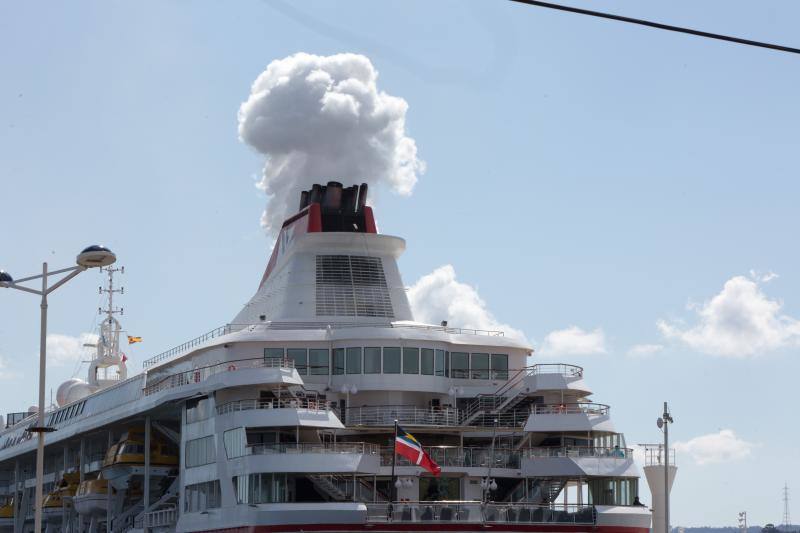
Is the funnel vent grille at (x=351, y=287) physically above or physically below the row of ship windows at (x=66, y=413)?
above

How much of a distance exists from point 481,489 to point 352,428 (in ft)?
21.1

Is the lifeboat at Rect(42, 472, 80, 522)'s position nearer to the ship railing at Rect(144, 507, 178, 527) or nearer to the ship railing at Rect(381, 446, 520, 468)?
the ship railing at Rect(144, 507, 178, 527)

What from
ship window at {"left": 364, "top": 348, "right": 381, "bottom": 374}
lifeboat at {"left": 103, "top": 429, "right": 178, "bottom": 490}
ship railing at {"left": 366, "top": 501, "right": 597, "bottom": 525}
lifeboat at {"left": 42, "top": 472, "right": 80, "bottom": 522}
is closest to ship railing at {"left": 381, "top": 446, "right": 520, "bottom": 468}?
ship railing at {"left": 366, "top": 501, "right": 597, "bottom": 525}

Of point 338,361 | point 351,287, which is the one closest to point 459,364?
point 338,361

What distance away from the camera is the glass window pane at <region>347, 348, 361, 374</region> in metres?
63.1

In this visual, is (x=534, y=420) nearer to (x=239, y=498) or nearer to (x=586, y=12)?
(x=239, y=498)

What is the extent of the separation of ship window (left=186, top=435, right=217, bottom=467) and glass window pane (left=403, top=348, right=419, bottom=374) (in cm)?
979

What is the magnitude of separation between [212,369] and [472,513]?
53.6 feet

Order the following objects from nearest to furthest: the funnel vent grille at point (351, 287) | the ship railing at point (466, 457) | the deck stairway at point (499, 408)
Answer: the ship railing at point (466, 457) → the deck stairway at point (499, 408) → the funnel vent grille at point (351, 287)

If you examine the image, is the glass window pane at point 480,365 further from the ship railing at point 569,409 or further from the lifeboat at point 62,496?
the lifeboat at point 62,496

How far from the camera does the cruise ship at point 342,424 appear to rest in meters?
55.2

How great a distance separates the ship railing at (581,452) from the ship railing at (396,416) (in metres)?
5.17

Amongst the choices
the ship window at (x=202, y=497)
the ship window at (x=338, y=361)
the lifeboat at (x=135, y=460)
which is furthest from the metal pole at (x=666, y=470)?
the lifeboat at (x=135, y=460)

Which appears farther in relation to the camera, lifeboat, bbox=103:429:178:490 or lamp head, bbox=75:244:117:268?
lifeboat, bbox=103:429:178:490
